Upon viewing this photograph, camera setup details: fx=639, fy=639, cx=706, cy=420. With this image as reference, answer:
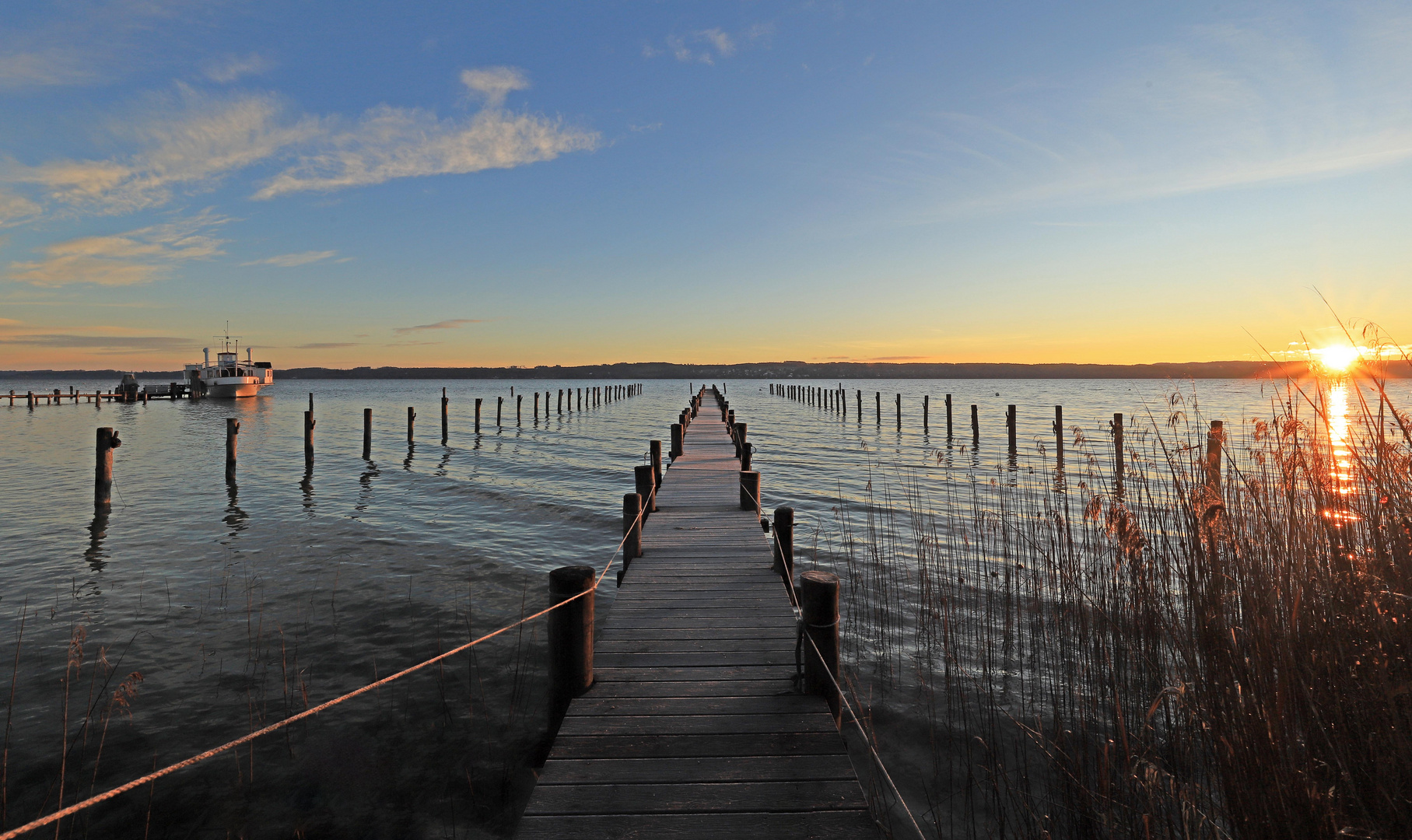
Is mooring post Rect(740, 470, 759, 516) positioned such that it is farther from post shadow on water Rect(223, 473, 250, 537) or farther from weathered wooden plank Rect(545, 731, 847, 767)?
post shadow on water Rect(223, 473, 250, 537)

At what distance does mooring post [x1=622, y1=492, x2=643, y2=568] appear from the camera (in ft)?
26.4

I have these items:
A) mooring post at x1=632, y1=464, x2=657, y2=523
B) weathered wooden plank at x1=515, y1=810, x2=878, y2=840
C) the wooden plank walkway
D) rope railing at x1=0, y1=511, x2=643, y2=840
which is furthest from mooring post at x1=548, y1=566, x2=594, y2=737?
mooring post at x1=632, y1=464, x2=657, y2=523

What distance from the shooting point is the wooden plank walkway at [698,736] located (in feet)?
10.9

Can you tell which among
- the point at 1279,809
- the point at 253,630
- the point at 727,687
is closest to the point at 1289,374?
the point at 1279,809

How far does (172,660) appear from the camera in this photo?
7.03 meters

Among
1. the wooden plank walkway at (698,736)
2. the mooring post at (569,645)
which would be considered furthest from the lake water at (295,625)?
the wooden plank walkway at (698,736)

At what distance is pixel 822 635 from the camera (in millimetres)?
4473

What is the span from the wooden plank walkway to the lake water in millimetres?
1249

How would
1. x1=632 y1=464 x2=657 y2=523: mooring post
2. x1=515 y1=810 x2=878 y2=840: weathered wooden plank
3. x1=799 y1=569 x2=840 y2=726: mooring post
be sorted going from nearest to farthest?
x1=515 y1=810 x2=878 y2=840: weathered wooden plank, x1=799 y1=569 x2=840 y2=726: mooring post, x1=632 y1=464 x2=657 y2=523: mooring post

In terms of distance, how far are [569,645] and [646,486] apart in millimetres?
5249

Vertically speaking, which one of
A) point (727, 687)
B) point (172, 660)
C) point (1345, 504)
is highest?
point (1345, 504)

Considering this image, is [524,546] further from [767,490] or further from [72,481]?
[72,481]

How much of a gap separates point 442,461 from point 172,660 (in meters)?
18.6

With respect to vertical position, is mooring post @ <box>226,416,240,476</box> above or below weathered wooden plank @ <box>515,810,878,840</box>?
above
